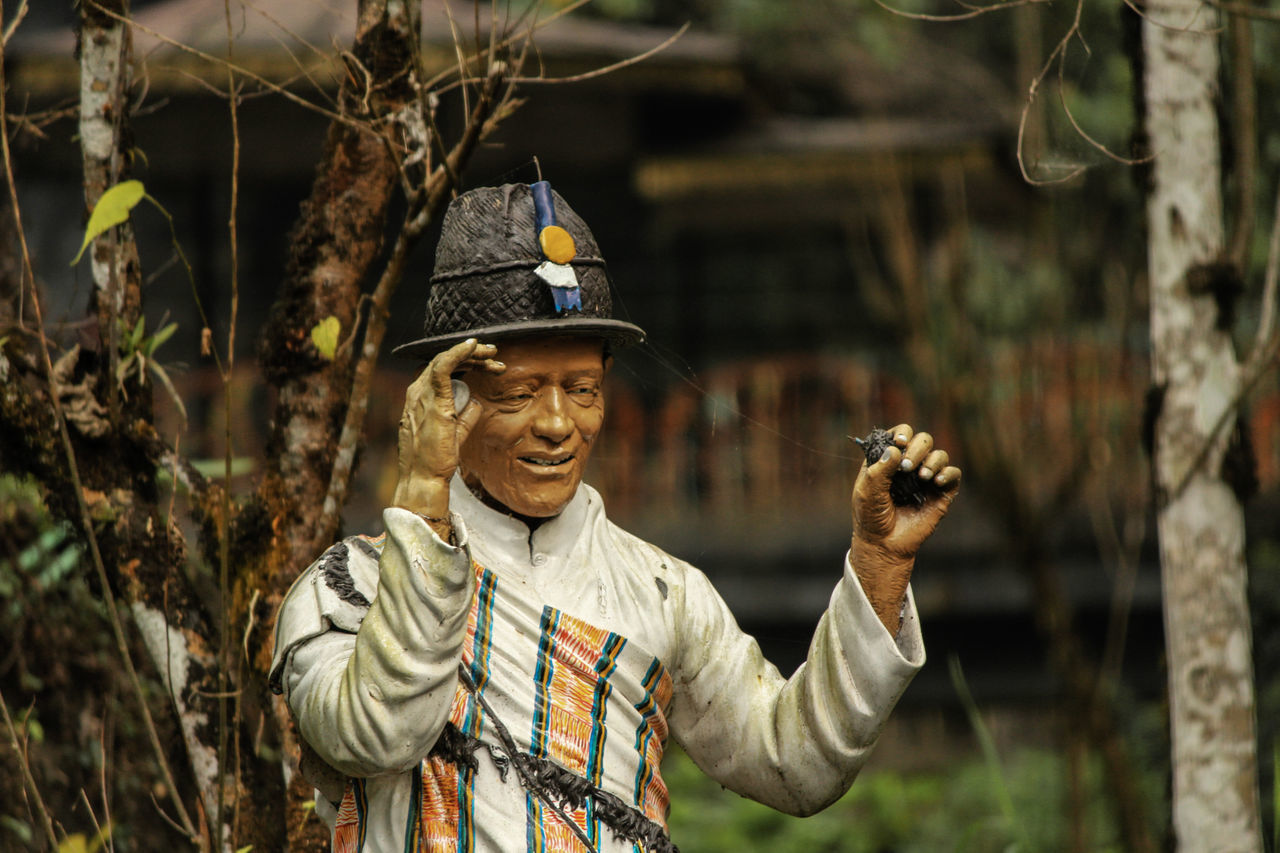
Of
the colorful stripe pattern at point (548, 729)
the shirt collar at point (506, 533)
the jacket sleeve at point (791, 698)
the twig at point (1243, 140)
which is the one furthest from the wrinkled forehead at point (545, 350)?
the twig at point (1243, 140)

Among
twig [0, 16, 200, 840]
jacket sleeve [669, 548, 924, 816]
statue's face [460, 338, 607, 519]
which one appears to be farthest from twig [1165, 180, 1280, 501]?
twig [0, 16, 200, 840]

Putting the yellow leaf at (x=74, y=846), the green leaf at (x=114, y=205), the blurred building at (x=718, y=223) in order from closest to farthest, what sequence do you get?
the green leaf at (x=114, y=205) < the yellow leaf at (x=74, y=846) < the blurred building at (x=718, y=223)

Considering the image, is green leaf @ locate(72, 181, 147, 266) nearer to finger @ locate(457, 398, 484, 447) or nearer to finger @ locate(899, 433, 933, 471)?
finger @ locate(457, 398, 484, 447)

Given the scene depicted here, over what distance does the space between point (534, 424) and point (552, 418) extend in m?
0.03

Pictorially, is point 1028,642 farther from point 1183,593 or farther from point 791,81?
point 1183,593

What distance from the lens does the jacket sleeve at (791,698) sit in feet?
8.26

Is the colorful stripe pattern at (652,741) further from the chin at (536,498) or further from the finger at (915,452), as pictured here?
the finger at (915,452)

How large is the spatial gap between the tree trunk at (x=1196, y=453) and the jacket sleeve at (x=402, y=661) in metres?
2.22

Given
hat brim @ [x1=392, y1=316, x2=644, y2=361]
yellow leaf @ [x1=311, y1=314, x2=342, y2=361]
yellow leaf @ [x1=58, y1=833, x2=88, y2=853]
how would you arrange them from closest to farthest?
1. hat brim @ [x1=392, y1=316, x2=644, y2=361]
2. yellow leaf @ [x1=311, y1=314, x2=342, y2=361]
3. yellow leaf @ [x1=58, y1=833, x2=88, y2=853]

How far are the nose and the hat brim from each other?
0.10 m

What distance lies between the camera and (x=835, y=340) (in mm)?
10328

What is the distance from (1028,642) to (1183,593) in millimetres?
5247

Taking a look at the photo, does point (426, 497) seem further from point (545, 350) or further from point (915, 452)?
point (915, 452)

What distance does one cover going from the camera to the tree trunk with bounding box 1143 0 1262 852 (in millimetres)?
3721
